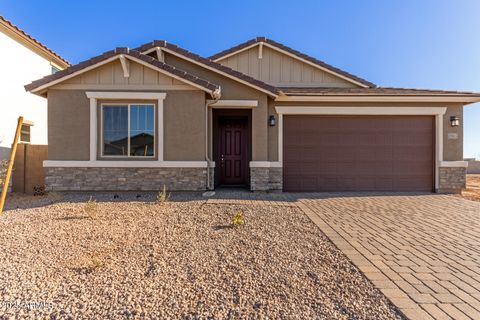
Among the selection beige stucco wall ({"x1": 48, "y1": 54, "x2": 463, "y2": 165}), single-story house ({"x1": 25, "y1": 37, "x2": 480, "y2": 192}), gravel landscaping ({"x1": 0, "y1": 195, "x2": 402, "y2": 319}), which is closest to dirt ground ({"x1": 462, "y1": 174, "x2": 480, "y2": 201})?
single-story house ({"x1": 25, "y1": 37, "x2": 480, "y2": 192})

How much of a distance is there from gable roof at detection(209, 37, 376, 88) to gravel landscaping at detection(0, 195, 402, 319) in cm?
797

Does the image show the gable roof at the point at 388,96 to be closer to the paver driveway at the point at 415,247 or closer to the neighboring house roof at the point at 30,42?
the paver driveway at the point at 415,247

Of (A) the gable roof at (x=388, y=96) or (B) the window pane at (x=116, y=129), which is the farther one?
(A) the gable roof at (x=388, y=96)

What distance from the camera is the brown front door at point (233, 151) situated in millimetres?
9461

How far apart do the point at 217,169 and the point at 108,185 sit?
3.80m

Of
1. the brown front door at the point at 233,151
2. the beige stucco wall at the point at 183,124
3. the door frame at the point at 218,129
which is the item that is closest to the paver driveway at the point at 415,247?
the door frame at the point at 218,129

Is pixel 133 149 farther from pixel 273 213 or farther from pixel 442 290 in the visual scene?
pixel 442 290

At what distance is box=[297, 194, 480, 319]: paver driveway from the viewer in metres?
2.32

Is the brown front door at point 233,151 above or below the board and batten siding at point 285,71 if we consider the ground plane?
below

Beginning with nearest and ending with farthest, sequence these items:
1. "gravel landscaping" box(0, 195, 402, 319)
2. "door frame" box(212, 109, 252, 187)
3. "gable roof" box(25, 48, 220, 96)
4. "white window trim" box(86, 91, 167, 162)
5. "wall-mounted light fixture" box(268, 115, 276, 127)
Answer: "gravel landscaping" box(0, 195, 402, 319) → "gable roof" box(25, 48, 220, 96) → "white window trim" box(86, 91, 167, 162) → "wall-mounted light fixture" box(268, 115, 276, 127) → "door frame" box(212, 109, 252, 187)

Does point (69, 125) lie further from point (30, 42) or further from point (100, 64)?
point (30, 42)

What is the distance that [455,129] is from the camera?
8.19 meters

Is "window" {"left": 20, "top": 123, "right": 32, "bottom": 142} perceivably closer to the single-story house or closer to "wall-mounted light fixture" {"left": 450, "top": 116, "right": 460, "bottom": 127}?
the single-story house

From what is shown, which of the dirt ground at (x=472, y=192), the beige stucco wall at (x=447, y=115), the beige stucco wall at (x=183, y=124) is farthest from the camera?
the beige stucco wall at (x=447, y=115)
